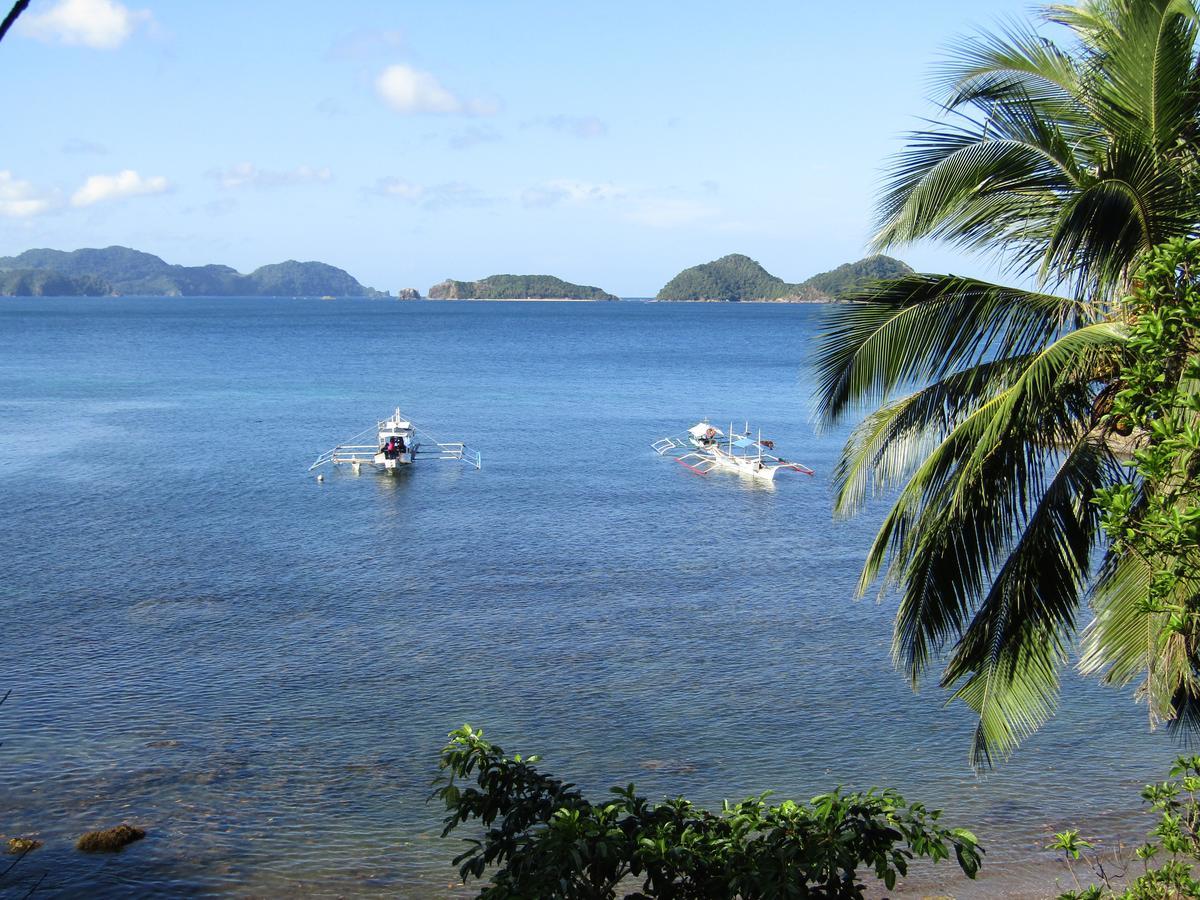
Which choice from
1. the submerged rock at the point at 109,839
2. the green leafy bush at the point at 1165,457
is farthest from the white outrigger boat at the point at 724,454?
the green leafy bush at the point at 1165,457

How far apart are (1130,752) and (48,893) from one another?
16404 mm

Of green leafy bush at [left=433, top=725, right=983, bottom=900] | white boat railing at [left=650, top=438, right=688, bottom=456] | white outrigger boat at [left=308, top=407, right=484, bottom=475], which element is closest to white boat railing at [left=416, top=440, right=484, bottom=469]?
white outrigger boat at [left=308, top=407, right=484, bottom=475]

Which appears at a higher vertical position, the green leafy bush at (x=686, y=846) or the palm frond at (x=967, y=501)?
the palm frond at (x=967, y=501)

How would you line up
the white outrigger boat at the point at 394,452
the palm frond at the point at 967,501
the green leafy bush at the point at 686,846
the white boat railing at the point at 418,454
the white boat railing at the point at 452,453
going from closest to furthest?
A: 1. the green leafy bush at the point at 686,846
2. the palm frond at the point at 967,501
3. the white outrigger boat at the point at 394,452
4. the white boat railing at the point at 418,454
5. the white boat railing at the point at 452,453

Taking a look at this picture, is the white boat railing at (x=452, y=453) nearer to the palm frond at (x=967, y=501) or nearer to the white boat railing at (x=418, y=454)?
the white boat railing at (x=418, y=454)

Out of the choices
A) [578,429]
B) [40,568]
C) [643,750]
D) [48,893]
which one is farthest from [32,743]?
[578,429]

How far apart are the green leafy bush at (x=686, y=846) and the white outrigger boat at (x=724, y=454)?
3831 cm

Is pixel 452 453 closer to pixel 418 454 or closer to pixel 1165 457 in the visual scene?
pixel 418 454

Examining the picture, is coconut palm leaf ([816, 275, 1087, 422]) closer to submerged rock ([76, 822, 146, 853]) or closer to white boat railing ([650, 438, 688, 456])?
submerged rock ([76, 822, 146, 853])

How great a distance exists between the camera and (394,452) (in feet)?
158

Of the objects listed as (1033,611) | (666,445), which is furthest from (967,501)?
(666,445)

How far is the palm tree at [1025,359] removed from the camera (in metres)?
8.47

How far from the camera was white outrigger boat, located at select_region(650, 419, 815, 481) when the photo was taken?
4738cm

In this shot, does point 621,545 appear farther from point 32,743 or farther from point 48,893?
point 48,893
